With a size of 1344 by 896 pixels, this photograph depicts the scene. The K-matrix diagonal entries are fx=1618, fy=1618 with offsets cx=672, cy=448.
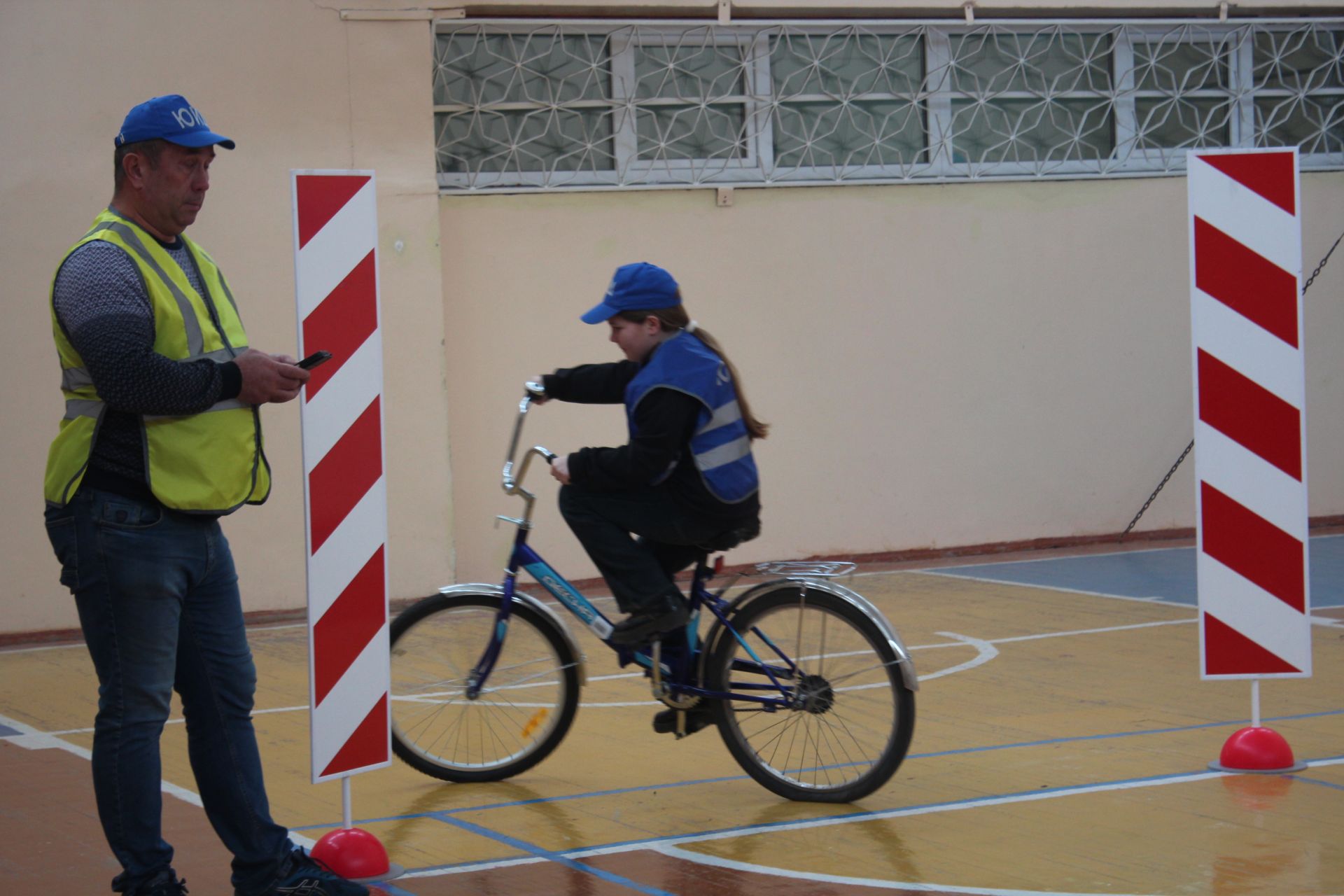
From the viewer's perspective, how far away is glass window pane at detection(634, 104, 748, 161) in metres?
11.2

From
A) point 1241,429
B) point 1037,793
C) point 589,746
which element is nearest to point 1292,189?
point 1241,429

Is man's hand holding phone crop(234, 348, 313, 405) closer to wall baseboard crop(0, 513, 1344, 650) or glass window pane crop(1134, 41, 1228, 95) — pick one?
wall baseboard crop(0, 513, 1344, 650)

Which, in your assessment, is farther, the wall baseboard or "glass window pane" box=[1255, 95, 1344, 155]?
"glass window pane" box=[1255, 95, 1344, 155]

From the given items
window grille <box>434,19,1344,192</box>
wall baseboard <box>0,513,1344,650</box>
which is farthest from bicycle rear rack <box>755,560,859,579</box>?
window grille <box>434,19,1344,192</box>

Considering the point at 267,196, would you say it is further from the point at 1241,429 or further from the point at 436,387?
the point at 1241,429

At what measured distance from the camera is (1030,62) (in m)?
12.1

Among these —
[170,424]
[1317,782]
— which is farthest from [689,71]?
[170,424]

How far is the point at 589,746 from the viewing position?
6434 mm

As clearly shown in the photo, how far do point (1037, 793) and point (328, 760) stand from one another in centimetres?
239

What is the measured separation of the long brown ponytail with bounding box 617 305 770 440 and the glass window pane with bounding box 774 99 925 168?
633cm

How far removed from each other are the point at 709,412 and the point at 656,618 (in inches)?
28.1

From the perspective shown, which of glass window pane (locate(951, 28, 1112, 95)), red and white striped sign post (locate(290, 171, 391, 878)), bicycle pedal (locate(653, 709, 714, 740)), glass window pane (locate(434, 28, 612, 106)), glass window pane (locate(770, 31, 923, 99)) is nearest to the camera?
red and white striped sign post (locate(290, 171, 391, 878))

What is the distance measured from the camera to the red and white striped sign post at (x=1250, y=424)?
5.54 metres

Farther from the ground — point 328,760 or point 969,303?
point 969,303
